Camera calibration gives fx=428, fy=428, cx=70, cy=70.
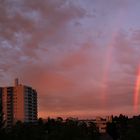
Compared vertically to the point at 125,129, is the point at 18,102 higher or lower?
higher

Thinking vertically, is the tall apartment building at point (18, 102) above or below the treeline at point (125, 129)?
above

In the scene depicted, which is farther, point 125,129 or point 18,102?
point 18,102

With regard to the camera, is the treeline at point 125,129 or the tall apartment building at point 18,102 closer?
the treeline at point 125,129

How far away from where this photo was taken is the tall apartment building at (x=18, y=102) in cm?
17488

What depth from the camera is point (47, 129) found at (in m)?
96.9

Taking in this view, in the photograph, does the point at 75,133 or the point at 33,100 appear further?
the point at 33,100

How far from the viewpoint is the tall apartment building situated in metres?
175

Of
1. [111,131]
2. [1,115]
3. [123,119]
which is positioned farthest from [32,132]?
[123,119]

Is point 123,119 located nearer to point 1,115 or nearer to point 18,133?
point 18,133

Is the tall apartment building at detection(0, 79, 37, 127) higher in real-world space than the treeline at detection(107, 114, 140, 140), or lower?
higher

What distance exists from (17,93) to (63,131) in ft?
387

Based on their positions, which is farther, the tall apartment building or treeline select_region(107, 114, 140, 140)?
the tall apartment building

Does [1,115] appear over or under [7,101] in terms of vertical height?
under

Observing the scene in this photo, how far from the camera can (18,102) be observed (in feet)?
603
